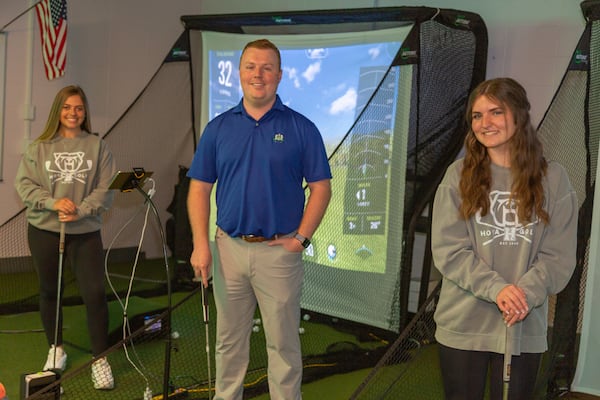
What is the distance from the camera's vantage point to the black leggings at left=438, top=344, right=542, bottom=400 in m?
2.20

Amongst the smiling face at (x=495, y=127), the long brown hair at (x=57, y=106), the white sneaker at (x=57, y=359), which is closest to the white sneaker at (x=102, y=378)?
the white sneaker at (x=57, y=359)

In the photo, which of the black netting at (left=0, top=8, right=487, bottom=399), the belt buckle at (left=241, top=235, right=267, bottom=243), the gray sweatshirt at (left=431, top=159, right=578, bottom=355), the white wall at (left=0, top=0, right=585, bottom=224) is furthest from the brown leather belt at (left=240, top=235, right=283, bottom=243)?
the white wall at (left=0, top=0, right=585, bottom=224)

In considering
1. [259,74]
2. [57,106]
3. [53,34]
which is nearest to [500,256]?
[259,74]

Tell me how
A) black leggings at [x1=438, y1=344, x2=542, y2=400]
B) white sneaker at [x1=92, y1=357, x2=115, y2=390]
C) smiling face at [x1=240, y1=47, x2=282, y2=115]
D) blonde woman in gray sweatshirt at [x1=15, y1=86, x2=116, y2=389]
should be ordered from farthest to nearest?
blonde woman in gray sweatshirt at [x1=15, y1=86, x2=116, y2=389]
white sneaker at [x1=92, y1=357, x2=115, y2=390]
smiling face at [x1=240, y1=47, x2=282, y2=115]
black leggings at [x1=438, y1=344, x2=542, y2=400]

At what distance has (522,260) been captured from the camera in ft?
7.16

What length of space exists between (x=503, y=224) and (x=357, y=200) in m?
2.00

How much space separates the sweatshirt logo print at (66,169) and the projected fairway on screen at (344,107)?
141 centimetres

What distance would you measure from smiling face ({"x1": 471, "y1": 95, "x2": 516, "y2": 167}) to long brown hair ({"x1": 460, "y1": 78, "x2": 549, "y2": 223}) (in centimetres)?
1

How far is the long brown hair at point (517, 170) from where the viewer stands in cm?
216

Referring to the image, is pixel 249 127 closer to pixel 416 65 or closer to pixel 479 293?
pixel 479 293

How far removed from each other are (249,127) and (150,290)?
136 inches

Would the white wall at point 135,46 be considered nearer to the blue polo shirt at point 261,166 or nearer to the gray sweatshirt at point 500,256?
the blue polo shirt at point 261,166

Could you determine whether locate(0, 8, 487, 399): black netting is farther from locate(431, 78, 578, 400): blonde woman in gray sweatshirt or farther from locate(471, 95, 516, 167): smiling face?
locate(471, 95, 516, 167): smiling face

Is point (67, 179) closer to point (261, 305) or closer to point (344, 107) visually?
point (261, 305)
